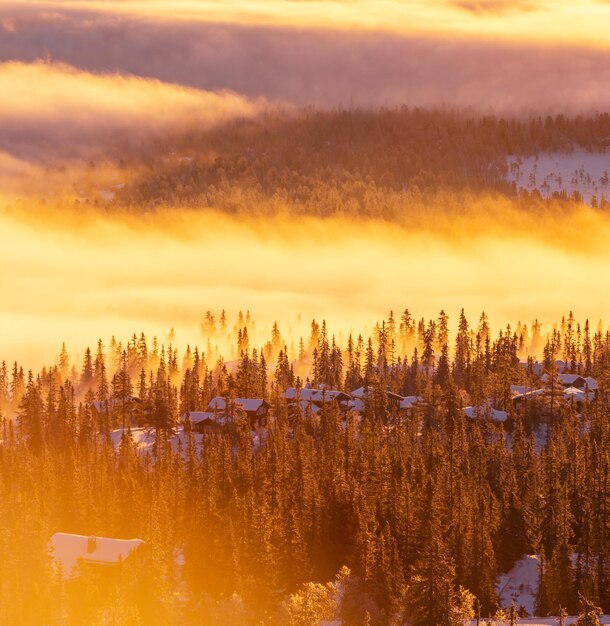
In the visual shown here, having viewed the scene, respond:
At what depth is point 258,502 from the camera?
170 m

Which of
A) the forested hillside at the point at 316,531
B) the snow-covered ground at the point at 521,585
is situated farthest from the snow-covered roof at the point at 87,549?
the snow-covered ground at the point at 521,585

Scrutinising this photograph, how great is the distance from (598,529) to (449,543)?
677 inches

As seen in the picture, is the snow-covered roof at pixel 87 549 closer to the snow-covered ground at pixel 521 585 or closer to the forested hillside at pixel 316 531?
the forested hillside at pixel 316 531

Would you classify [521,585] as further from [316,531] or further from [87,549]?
[87,549]

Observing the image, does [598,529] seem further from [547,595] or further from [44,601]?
[44,601]

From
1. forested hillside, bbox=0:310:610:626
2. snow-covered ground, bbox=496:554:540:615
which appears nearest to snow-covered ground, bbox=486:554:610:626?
snow-covered ground, bbox=496:554:540:615

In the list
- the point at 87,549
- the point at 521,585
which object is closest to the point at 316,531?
the point at 521,585

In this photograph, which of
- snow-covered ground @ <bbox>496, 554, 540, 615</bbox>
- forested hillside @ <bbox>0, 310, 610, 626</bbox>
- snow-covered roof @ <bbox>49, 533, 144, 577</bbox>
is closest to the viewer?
forested hillside @ <bbox>0, 310, 610, 626</bbox>

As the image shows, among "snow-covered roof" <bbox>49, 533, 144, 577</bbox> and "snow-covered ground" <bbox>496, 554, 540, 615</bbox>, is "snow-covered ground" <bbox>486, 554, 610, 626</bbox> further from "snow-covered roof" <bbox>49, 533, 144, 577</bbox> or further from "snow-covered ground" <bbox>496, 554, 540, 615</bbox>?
"snow-covered roof" <bbox>49, 533, 144, 577</bbox>

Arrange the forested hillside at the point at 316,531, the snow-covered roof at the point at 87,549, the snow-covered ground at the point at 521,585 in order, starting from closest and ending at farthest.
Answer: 1. the forested hillside at the point at 316,531
2. the snow-covered ground at the point at 521,585
3. the snow-covered roof at the point at 87,549

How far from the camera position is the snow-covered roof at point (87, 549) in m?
170

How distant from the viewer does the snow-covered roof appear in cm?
16988

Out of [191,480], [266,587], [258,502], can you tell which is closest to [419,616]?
[266,587]

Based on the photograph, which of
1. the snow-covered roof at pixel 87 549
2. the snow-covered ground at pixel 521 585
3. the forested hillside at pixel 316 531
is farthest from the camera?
the snow-covered roof at pixel 87 549
